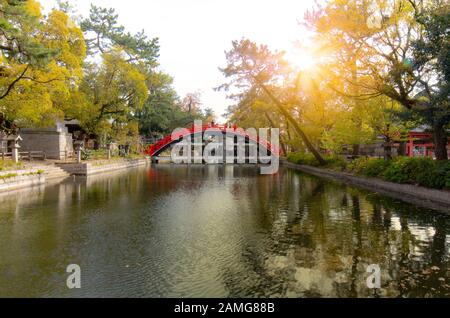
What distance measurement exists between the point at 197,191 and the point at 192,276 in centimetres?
1376

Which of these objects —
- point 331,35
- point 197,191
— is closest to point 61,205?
point 197,191

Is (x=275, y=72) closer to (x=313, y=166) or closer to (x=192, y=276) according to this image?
(x=313, y=166)

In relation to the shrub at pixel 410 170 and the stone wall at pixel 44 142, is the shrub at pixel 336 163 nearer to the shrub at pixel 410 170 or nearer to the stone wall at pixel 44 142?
the shrub at pixel 410 170

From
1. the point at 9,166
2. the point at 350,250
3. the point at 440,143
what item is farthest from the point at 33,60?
Result: the point at 440,143

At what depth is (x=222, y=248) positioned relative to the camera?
28.1 feet

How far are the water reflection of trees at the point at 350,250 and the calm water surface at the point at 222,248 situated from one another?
22mm

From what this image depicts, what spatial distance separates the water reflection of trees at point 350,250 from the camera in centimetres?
616

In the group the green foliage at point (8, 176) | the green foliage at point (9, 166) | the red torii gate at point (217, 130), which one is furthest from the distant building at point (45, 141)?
the red torii gate at point (217, 130)

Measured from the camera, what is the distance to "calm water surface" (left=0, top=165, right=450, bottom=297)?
6.14m

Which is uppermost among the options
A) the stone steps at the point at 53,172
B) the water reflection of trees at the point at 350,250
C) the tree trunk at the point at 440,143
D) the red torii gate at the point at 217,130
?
the red torii gate at the point at 217,130

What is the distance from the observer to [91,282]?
20.6 feet

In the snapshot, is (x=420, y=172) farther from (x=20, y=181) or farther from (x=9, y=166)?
(x=9, y=166)

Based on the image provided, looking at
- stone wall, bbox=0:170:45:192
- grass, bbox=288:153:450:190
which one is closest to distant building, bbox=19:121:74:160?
stone wall, bbox=0:170:45:192
